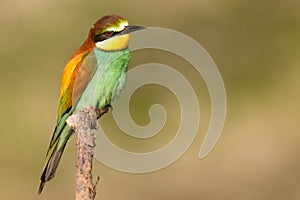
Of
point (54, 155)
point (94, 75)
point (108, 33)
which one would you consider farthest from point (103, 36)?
point (54, 155)

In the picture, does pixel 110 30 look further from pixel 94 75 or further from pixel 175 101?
pixel 175 101

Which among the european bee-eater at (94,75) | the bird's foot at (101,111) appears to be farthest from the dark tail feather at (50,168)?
the bird's foot at (101,111)

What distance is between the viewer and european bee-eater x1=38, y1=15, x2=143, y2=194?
329 cm

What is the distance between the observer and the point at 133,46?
3611mm

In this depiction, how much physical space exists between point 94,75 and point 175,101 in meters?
3.41

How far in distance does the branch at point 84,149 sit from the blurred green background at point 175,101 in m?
2.73

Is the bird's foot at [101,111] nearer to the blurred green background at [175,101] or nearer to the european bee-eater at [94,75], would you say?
the european bee-eater at [94,75]

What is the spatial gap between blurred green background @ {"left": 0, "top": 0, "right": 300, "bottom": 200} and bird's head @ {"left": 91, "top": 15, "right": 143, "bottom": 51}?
101 inches

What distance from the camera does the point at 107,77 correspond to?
11.5 feet

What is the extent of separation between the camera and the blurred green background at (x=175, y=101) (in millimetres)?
6125

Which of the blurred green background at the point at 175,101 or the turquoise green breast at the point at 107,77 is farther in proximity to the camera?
the blurred green background at the point at 175,101

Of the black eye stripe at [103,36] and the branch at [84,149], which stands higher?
the black eye stripe at [103,36]

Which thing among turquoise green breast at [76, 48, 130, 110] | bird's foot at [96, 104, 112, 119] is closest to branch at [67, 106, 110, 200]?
bird's foot at [96, 104, 112, 119]

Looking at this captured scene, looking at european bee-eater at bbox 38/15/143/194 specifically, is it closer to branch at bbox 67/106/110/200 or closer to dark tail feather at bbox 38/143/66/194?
dark tail feather at bbox 38/143/66/194
